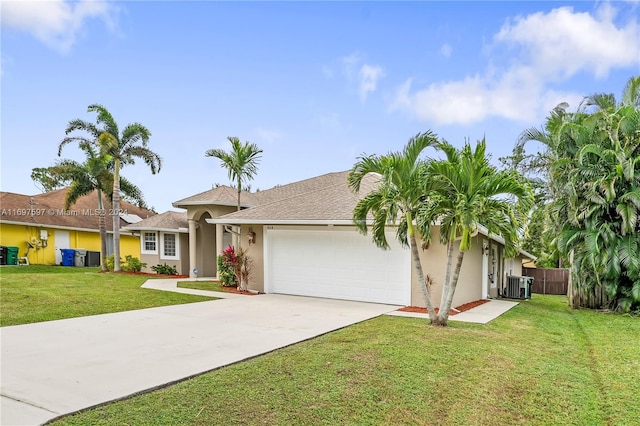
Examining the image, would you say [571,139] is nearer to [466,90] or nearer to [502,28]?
[502,28]

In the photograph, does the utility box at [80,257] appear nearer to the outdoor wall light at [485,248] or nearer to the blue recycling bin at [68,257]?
the blue recycling bin at [68,257]

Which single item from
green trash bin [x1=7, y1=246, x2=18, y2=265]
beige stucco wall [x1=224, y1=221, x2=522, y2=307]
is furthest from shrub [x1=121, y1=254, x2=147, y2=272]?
beige stucco wall [x1=224, y1=221, x2=522, y2=307]

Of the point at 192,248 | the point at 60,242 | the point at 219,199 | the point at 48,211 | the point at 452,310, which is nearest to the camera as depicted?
the point at 452,310

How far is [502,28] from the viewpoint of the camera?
47.2 feet

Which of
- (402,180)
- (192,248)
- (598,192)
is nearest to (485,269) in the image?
(598,192)

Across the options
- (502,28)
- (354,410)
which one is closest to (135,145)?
(502,28)

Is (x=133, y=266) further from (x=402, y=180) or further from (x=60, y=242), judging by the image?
(x=402, y=180)

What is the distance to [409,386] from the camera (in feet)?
16.3

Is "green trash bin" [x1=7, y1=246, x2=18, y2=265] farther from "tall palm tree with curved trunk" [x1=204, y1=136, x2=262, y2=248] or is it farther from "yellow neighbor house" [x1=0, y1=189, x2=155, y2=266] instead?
"tall palm tree with curved trunk" [x1=204, y1=136, x2=262, y2=248]

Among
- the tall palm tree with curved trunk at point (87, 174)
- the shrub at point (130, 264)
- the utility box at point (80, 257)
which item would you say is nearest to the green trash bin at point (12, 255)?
the utility box at point (80, 257)

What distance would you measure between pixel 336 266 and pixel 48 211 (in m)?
21.1

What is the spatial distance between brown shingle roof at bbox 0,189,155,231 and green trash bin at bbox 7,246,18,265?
1.49 metres

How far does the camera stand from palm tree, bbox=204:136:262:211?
15.1 m

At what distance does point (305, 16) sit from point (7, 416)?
13786mm
